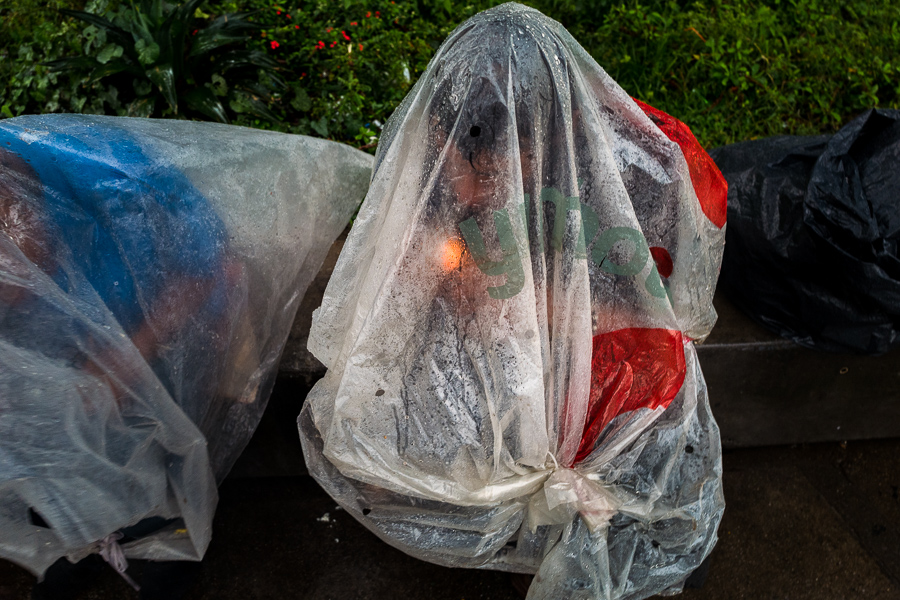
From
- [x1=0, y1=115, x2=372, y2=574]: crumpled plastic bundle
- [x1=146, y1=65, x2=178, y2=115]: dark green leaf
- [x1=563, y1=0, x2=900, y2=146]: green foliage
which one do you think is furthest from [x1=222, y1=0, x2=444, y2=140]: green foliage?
[x1=0, y1=115, x2=372, y2=574]: crumpled plastic bundle

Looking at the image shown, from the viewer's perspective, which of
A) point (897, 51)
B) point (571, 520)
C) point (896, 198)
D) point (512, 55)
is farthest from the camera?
point (897, 51)

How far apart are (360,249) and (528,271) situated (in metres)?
0.38

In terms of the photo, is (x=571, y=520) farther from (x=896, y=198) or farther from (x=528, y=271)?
(x=896, y=198)

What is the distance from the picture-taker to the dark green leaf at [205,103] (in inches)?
113

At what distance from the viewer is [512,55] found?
1.28 meters

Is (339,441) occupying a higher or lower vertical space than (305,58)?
lower

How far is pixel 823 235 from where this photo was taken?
1.98 meters

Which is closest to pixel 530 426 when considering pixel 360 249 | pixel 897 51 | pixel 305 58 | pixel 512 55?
pixel 360 249

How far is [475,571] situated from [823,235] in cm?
146

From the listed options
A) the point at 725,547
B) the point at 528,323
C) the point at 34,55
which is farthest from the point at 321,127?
the point at 725,547

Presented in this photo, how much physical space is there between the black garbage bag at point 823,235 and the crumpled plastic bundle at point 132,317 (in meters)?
1.42

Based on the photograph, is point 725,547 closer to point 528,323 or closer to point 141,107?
point 528,323

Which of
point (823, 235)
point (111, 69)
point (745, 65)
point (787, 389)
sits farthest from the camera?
point (745, 65)

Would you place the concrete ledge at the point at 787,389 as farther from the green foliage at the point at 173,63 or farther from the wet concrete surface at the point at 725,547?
the green foliage at the point at 173,63
